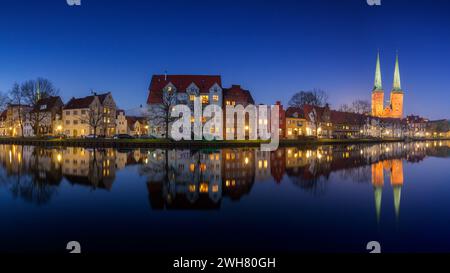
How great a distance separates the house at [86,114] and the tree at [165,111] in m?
18.0

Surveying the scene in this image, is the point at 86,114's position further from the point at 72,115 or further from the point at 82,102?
the point at 72,115

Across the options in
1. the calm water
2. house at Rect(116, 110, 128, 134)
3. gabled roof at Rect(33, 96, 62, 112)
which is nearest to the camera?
the calm water

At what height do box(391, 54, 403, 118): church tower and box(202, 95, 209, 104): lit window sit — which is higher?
box(391, 54, 403, 118): church tower

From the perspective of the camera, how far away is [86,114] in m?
71.6

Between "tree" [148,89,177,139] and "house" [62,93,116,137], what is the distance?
59.2 ft

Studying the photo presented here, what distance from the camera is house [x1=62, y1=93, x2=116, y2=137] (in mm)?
73812

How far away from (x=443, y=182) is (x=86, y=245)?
21290mm

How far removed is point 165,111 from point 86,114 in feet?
89.0

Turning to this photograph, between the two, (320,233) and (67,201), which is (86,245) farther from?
(320,233)

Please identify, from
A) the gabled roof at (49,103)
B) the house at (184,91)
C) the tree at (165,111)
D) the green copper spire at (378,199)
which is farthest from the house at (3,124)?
the green copper spire at (378,199)

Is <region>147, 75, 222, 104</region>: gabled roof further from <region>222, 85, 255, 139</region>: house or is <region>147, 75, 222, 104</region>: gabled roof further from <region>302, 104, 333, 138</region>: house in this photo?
<region>302, 104, 333, 138</region>: house

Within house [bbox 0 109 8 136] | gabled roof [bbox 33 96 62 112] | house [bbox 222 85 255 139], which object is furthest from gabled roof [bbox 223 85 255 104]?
house [bbox 0 109 8 136]
